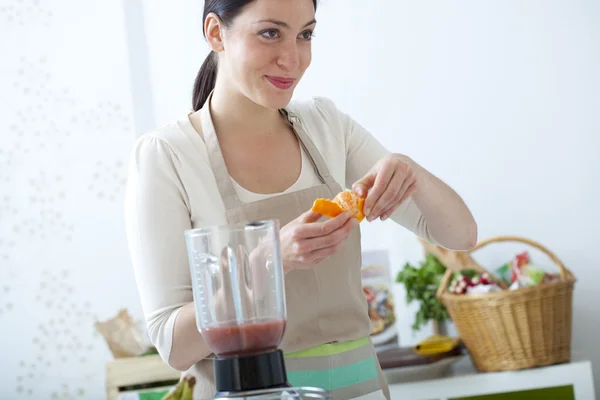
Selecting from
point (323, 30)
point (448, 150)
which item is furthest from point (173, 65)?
point (448, 150)

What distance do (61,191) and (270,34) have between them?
1899 millimetres

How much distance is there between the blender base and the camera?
956 mm

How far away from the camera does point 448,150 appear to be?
2.87 metres

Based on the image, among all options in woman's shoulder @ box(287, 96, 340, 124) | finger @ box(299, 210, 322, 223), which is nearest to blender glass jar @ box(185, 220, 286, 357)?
finger @ box(299, 210, 322, 223)

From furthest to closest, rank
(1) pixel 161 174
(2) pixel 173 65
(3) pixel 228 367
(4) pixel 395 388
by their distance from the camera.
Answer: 1. (2) pixel 173 65
2. (4) pixel 395 388
3. (1) pixel 161 174
4. (3) pixel 228 367

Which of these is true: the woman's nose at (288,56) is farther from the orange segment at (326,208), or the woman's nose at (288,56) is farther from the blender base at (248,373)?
the blender base at (248,373)

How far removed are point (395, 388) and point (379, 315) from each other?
0.32 metres

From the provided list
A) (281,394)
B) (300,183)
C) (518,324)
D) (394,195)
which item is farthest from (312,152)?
(518,324)

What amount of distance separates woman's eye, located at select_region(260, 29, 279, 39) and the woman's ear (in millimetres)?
110

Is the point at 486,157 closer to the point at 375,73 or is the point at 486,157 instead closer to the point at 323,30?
the point at 375,73

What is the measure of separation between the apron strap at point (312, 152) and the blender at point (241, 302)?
0.49 meters

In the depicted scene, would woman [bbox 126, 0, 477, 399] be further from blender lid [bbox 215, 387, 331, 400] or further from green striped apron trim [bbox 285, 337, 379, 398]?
blender lid [bbox 215, 387, 331, 400]

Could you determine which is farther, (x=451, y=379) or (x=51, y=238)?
(x=51, y=238)

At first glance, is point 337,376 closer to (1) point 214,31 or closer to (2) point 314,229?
(2) point 314,229
